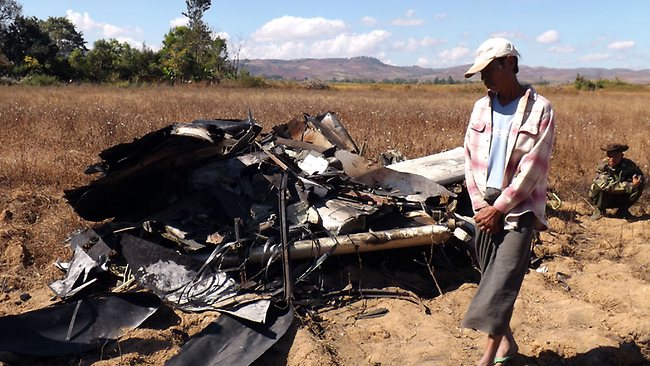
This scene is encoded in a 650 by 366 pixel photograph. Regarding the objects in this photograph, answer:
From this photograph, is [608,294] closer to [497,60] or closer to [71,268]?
[497,60]

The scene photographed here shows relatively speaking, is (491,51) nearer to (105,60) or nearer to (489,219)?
(489,219)

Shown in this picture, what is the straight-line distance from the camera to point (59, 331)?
3.74 metres

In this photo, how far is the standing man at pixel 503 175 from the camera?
103 inches

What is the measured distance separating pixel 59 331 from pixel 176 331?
0.82 m

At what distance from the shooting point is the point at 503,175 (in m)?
2.73

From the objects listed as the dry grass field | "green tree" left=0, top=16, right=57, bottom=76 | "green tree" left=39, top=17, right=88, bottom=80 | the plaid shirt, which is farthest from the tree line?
the plaid shirt

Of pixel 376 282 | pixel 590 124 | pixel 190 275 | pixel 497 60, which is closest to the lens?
pixel 497 60

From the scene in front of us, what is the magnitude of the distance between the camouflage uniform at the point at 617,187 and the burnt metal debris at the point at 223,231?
6.24ft

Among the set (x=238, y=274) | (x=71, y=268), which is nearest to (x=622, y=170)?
(x=238, y=274)

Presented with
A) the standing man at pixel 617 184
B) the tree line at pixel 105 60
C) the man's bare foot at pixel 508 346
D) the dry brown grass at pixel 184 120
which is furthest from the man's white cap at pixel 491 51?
the tree line at pixel 105 60

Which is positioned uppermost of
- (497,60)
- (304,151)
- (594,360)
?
(497,60)

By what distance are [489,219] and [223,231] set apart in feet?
8.50

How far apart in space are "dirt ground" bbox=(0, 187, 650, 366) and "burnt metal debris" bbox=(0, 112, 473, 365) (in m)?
0.18

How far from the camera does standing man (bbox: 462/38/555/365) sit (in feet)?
8.60
